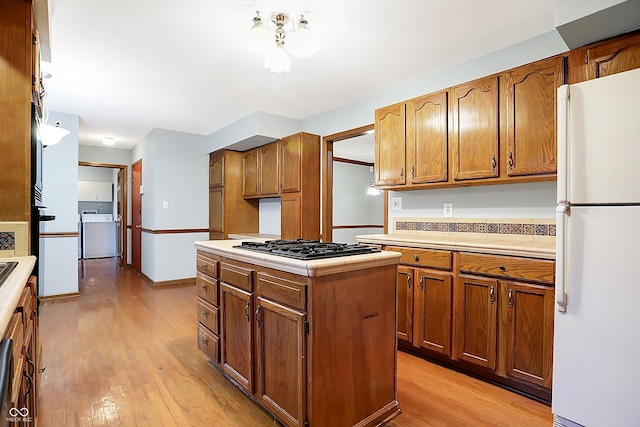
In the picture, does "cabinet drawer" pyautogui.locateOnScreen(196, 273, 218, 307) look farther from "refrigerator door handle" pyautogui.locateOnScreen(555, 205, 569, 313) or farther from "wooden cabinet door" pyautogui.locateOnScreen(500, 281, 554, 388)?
"refrigerator door handle" pyautogui.locateOnScreen(555, 205, 569, 313)

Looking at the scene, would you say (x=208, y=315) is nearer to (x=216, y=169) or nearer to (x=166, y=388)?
(x=166, y=388)

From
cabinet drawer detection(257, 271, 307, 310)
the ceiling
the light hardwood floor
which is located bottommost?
the light hardwood floor

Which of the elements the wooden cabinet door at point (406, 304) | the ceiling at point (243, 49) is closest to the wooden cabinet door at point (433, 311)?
the wooden cabinet door at point (406, 304)

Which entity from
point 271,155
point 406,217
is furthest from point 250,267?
point 271,155

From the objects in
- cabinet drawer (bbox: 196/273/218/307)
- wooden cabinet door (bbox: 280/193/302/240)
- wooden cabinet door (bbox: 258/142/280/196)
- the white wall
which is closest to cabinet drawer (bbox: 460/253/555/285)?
cabinet drawer (bbox: 196/273/218/307)

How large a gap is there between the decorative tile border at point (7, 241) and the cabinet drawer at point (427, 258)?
7.31ft

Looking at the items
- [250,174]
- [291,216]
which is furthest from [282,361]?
[250,174]

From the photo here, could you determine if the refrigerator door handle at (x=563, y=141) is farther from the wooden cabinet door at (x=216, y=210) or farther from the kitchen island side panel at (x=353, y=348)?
the wooden cabinet door at (x=216, y=210)

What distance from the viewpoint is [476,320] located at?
216cm

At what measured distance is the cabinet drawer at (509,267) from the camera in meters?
1.87

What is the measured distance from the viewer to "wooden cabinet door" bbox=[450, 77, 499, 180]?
231 centimetres

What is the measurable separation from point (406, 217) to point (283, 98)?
181 cm

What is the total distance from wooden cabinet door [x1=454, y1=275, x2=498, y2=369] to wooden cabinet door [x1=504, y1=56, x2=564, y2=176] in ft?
2.56

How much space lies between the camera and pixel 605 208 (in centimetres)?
150
